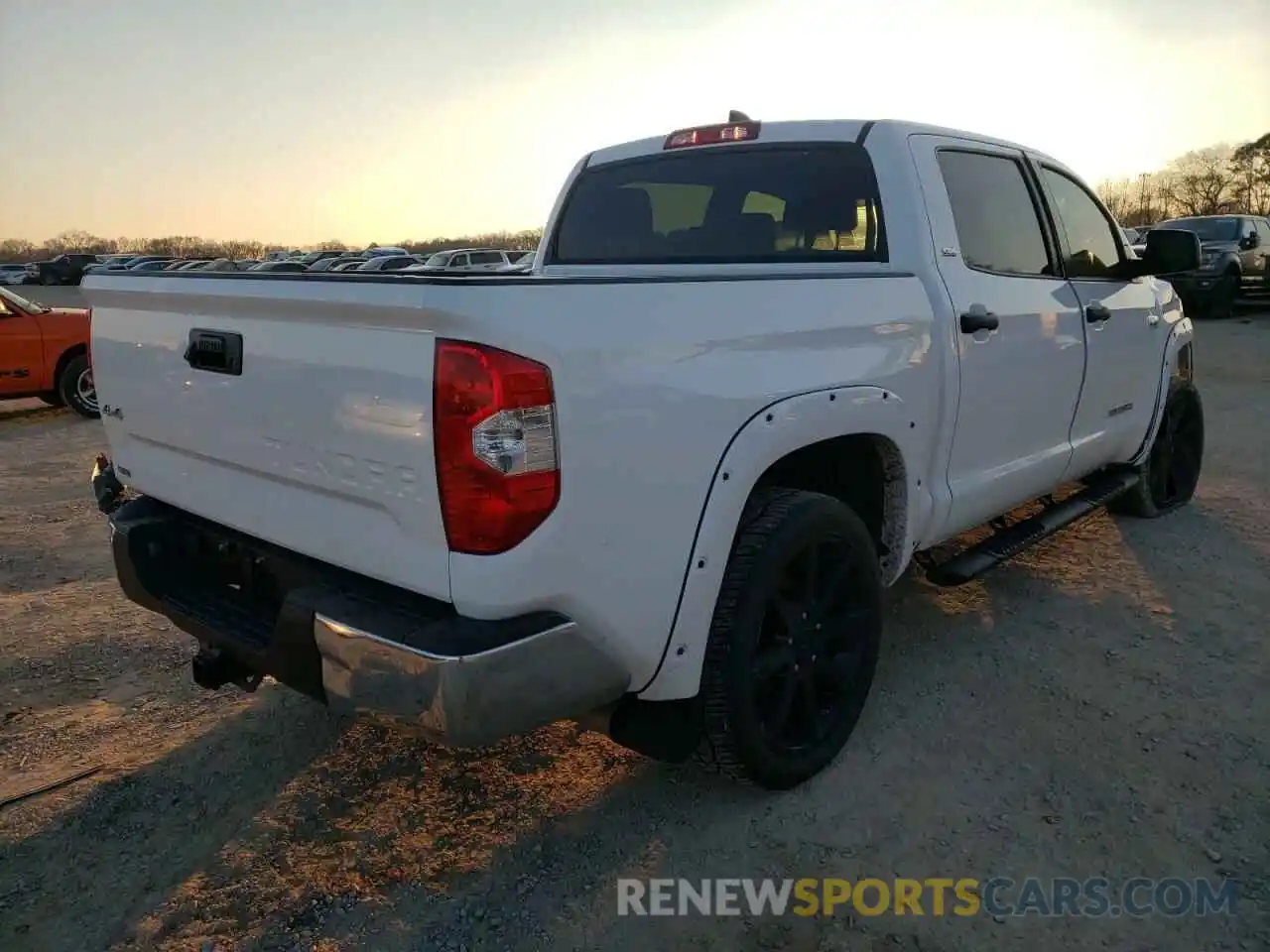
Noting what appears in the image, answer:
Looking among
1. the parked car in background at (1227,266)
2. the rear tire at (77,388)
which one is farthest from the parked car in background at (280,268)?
the parked car in background at (1227,266)

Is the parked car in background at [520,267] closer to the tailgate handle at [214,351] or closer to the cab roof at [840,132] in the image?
the cab roof at [840,132]

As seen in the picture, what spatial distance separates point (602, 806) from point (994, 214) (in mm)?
2643

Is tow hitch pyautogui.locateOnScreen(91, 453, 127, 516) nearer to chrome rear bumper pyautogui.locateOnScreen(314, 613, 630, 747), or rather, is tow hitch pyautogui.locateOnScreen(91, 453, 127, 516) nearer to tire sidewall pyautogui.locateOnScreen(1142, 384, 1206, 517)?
chrome rear bumper pyautogui.locateOnScreen(314, 613, 630, 747)

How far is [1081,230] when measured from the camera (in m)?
4.42


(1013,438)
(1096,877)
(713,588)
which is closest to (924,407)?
(1013,438)

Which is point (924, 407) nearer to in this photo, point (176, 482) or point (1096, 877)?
point (1096, 877)

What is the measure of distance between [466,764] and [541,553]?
1270 millimetres

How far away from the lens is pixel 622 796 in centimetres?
280

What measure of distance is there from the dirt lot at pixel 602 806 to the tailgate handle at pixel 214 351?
129 cm

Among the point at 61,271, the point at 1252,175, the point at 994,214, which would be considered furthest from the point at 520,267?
the point at 61,271

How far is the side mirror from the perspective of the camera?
4.24 meters

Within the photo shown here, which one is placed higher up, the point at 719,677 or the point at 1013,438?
the point at 1013,438

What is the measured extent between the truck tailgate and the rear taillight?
4 cm

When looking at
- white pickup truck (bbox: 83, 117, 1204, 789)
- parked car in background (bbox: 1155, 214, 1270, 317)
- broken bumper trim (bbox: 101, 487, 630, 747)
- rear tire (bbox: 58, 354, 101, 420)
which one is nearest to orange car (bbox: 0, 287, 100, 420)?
rear tire (bbox: 58, 354, 101, 420)
